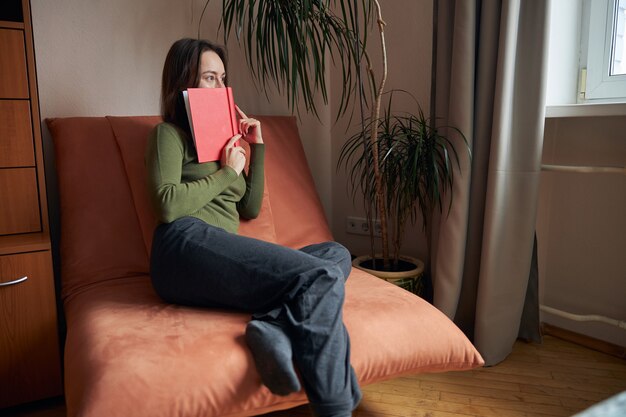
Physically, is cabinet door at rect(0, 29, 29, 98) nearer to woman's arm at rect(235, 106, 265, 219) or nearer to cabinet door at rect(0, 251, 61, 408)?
cabinet door at rect(0, 251, 61, 408)

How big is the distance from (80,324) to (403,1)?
69.0 inches

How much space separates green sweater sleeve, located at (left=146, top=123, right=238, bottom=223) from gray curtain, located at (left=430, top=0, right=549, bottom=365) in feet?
2.80

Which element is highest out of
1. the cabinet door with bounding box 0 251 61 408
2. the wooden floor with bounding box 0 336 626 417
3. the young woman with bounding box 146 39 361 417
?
the young woman with bounding box 146 39 361 417

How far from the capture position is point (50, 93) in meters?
1.87

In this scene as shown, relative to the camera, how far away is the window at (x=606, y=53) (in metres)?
1.84

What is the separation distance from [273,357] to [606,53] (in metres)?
1.66

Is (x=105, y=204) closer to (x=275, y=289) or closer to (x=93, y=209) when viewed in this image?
(x=93, y=209)

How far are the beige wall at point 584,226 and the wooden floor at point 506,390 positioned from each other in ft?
0.62

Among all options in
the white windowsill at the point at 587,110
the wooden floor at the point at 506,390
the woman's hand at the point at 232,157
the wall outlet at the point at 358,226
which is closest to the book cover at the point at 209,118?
the woman's hand at the point at 232,157

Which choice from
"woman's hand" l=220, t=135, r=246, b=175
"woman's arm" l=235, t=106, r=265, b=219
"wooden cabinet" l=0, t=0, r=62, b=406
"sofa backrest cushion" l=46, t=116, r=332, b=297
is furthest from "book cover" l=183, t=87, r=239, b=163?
"wooden cabinet" l=0, t=0, r=62, b=406

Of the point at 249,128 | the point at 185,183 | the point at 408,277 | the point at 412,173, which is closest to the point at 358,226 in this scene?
the point at 408,277

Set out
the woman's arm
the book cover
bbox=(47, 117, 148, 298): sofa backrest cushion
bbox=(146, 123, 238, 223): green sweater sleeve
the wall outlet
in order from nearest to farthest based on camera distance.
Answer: bbox=(146, 123, 238, 223): green sweater sleeve
the book cover
bbox=(47, 117, 148, 298): sofa backrest cushion
the woman's arm
the wall outlet

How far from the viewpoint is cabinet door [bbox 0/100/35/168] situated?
156 cm

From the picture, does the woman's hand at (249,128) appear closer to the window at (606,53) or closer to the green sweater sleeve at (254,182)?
the green sweater sleeve at (254,182)
